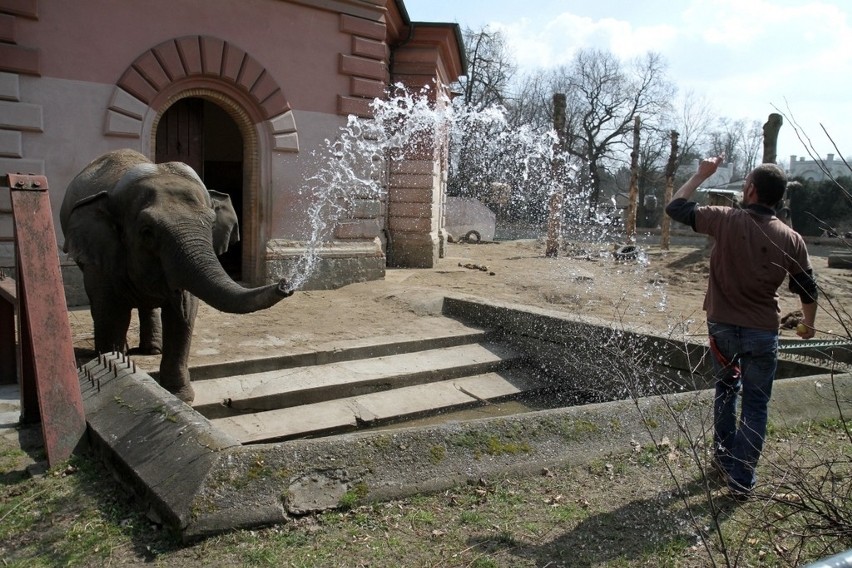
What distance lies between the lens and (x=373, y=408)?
23.2 ft

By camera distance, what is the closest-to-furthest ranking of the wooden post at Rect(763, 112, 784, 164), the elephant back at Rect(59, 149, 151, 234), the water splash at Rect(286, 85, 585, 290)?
1. the elephant back at Rect(59, 149, 151, 234)
2. the water splash at Rect(286, 85, 585, 290)
3. the wooden post at Rect(763, 112, 784, 164)

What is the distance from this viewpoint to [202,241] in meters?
5.58

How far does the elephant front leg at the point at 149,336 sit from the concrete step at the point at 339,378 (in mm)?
909

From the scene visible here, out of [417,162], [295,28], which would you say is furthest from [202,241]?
[417,162]

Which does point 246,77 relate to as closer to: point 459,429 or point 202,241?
point 202,241

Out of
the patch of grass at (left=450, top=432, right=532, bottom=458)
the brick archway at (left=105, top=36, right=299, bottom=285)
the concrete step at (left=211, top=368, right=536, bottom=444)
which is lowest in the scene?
the concrete step at (left=211, top=368, right=536, bottom=444)

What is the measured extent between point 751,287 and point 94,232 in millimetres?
4938

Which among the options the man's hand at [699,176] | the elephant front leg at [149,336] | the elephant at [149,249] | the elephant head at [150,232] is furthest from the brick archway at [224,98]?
the man's hand at [699,176]

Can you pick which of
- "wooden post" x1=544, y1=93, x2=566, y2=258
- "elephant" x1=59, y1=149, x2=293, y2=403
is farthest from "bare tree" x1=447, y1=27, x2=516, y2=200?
"elephant" x1=59, y1=149, x2=293, y2=403

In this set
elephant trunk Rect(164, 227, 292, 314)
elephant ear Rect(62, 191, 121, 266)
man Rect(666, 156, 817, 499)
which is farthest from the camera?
elephant ear Rect(62, 191, 121, 266)

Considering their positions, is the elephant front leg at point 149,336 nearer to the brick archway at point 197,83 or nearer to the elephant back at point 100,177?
the elephant back at point 100,177

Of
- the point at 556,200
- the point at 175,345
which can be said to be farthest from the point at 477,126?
the point at 175,345

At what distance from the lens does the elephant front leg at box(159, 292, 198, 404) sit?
6.18 metres

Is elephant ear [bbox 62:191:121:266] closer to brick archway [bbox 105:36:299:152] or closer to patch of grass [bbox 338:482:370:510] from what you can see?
patch of grass [bbox 338:482:370:510]
